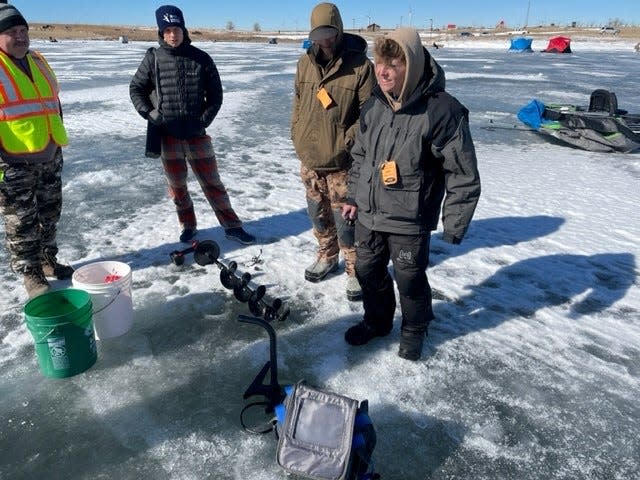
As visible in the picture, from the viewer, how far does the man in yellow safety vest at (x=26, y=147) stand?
3.25 meters

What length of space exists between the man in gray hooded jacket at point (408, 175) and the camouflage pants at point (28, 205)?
2460 millimetres

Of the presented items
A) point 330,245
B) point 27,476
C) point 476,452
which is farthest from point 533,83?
point 27,476

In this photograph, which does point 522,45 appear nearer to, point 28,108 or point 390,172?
point 390,172

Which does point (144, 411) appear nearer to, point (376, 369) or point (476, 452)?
point (376, 369)

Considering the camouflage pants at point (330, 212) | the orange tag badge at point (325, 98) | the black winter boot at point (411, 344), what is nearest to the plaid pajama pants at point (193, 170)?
the camouflage pants at point (330, 212)

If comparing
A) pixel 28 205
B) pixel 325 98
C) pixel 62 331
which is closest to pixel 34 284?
pixel 28 205

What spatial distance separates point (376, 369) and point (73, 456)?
1821mm

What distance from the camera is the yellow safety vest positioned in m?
3.25

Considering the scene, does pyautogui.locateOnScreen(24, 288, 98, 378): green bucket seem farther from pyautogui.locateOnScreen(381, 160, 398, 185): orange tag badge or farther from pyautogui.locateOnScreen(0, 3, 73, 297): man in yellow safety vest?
pyautogui.locateOnScreen(381, 160, 398, 185): orange tag badge

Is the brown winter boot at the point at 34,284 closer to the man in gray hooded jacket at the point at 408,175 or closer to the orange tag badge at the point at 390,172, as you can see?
the man in gray hooded jacket at the point at 408,175

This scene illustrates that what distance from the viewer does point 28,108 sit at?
338 centimetres

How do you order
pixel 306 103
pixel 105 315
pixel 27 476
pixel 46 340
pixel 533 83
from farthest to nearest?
pixel 533 83 < pixel 306 103 < pixel 105 315 < pixel 46 340 < pixel 27 476

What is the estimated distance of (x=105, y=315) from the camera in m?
3.19

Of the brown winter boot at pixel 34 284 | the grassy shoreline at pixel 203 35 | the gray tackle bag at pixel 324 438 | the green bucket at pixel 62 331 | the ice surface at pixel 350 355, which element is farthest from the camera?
the grassy shoreline at pixel 203 35
